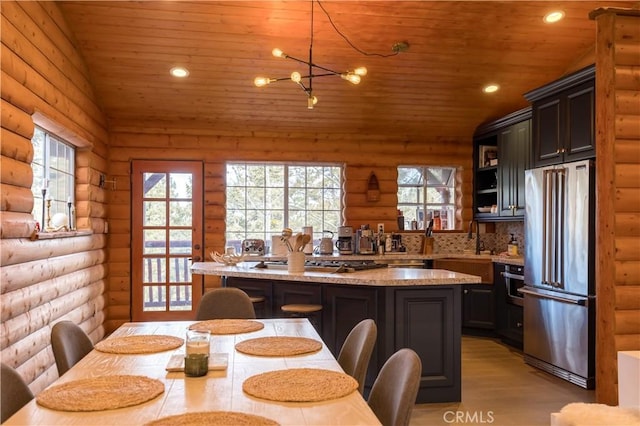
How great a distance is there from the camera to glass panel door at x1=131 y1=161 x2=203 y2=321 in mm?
6012

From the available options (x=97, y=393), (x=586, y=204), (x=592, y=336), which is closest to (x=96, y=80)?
(x=97, y=393)

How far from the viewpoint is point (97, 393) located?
→ 1.53 metres

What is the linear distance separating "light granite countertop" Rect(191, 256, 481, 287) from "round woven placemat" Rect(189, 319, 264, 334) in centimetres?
105

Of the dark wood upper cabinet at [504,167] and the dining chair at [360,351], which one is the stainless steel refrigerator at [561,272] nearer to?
the dark wood upper cabinet at [504,167]

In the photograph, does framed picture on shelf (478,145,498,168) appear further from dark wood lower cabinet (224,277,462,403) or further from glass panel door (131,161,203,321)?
glass panel door (131,161,203,321)

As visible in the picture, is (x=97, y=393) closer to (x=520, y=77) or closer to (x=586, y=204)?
(x=586, y=204)

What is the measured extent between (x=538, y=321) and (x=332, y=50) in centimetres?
325

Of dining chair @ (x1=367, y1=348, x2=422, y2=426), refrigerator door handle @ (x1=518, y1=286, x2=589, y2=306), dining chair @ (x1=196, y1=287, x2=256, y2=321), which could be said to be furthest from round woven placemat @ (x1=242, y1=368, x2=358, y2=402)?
refrigerator door handle @ (x1=518, y1=286, x2=589, y2=306)

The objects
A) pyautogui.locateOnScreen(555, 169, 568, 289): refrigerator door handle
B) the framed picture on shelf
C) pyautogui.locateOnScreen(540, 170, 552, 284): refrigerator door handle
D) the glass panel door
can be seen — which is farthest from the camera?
the framed picture on shelf

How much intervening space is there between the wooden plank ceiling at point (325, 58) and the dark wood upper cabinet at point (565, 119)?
0.78 meters

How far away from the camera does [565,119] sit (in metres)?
4.24

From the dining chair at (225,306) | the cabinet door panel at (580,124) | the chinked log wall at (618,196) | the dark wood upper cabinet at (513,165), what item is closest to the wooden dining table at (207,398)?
the dining chair at (225,306)

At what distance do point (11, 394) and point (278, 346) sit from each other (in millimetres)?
986

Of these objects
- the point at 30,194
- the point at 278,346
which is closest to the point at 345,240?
the point at 30,194
